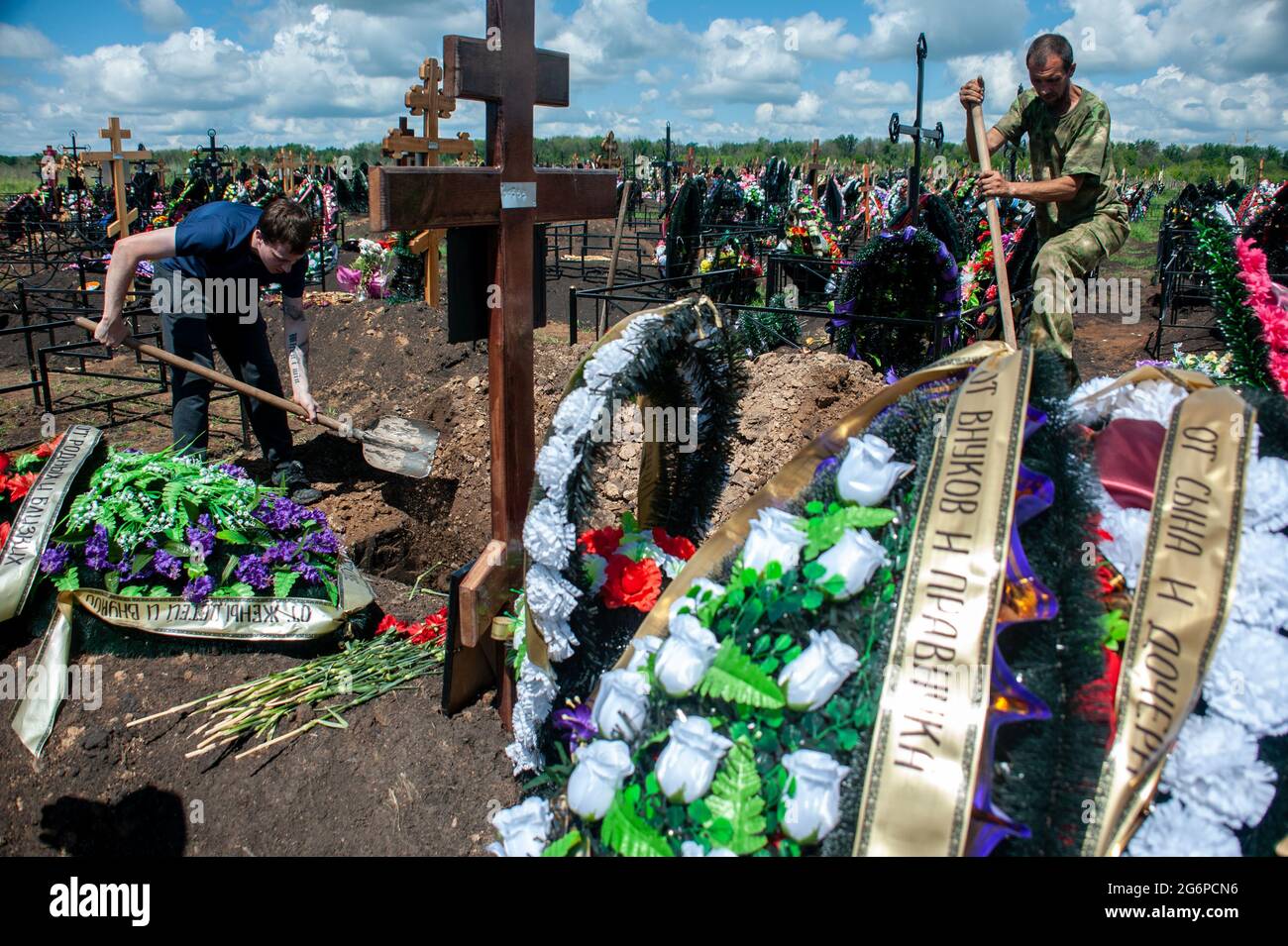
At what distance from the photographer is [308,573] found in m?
3.45

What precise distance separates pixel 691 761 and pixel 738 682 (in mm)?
180

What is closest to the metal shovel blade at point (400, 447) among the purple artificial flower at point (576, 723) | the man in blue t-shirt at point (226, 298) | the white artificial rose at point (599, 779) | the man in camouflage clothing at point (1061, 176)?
the man in blue t-shirt at point (226, 298)

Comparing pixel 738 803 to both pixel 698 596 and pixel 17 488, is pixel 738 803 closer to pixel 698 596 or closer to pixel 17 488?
pixel 698 596

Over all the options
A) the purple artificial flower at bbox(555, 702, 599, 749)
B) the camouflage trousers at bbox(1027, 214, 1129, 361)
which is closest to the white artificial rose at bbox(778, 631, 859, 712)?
the purple artificial flower at bbox(555, 702, 599, 749)

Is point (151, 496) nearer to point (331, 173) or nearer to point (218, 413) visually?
point (218, 413)

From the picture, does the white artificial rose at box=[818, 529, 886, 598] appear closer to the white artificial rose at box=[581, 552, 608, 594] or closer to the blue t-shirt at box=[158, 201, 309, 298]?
the white artificial rose at box=[581, 552, 608, 594]

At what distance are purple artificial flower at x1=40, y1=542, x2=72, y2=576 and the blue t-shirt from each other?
1750 mm

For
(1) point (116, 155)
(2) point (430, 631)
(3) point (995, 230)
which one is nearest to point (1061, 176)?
(3) point (995, 230)

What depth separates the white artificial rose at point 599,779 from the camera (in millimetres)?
1862

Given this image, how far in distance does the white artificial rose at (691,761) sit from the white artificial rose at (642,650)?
239 millimetres

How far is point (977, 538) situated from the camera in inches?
67.1

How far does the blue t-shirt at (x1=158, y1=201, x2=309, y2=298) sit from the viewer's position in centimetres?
446

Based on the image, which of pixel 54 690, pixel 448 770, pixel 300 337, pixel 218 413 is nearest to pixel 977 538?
pixel 448 770
